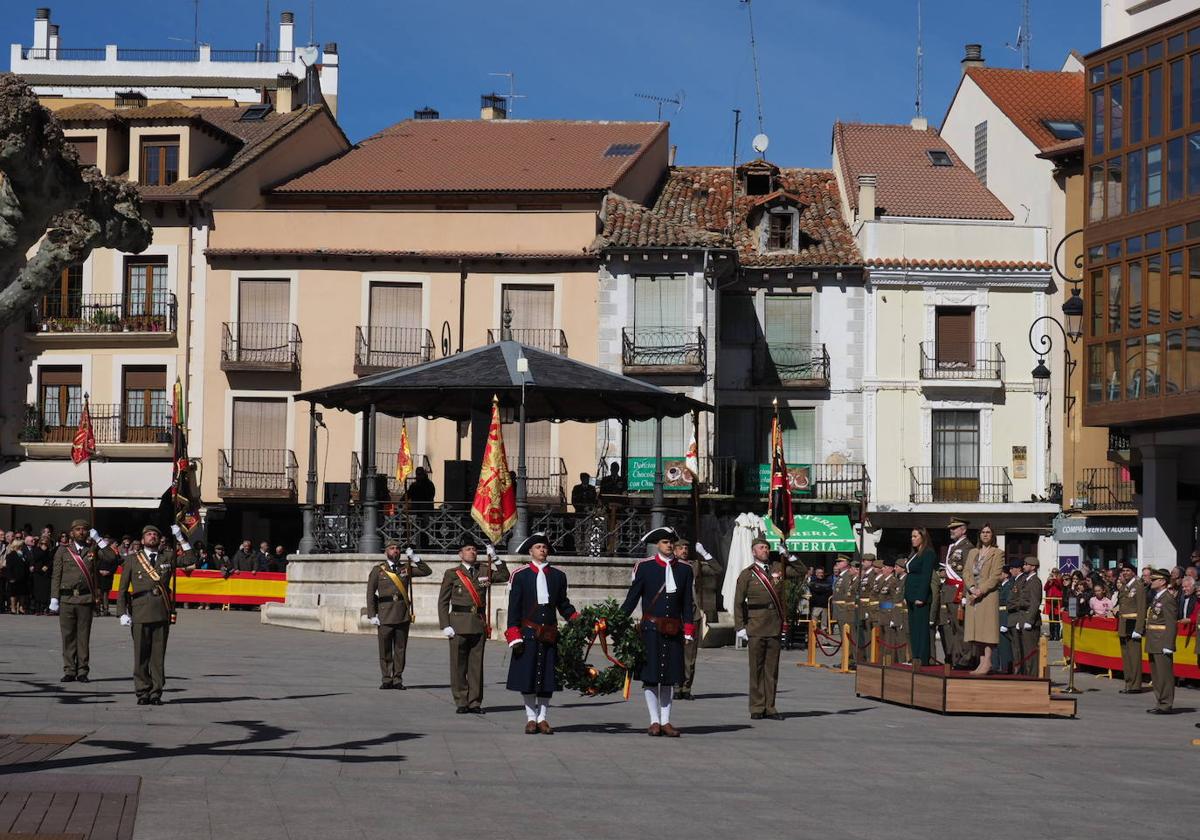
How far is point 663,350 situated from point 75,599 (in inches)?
1013

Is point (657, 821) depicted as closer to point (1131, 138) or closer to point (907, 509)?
point (1131, 138)

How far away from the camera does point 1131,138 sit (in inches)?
1384

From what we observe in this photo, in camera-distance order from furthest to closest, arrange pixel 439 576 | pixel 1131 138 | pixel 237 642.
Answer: pixel 1131 138, pixel 439 576, pixel 237 642

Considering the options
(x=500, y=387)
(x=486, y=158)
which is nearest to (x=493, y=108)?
(x=486, y=158)

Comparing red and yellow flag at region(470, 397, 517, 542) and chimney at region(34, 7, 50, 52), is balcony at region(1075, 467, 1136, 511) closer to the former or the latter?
red and yellow flag at region(470, 397, 517, 542)

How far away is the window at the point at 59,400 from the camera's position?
45.9 metres

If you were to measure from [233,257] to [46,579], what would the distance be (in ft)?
38.8

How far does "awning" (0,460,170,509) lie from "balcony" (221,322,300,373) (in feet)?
10.1

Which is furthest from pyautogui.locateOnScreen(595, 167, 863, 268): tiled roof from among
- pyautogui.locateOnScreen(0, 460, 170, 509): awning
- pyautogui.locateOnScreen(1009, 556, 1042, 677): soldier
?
pyautogui.locateOnScreen(1009, 556, 1042, 677): soldier

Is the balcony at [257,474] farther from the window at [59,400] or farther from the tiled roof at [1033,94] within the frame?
the tiled roof at [1033,94]

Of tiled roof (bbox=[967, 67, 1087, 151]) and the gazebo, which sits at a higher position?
tiled roof (bbox=[967, 67, 1087, 151])

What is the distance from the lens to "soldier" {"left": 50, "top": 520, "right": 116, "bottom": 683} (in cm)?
2028

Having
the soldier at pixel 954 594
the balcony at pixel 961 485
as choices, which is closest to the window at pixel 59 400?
the balcony at pixel 961 485

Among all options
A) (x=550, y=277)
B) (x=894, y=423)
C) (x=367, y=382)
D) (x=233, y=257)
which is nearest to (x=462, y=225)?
(x=550, y=277)
